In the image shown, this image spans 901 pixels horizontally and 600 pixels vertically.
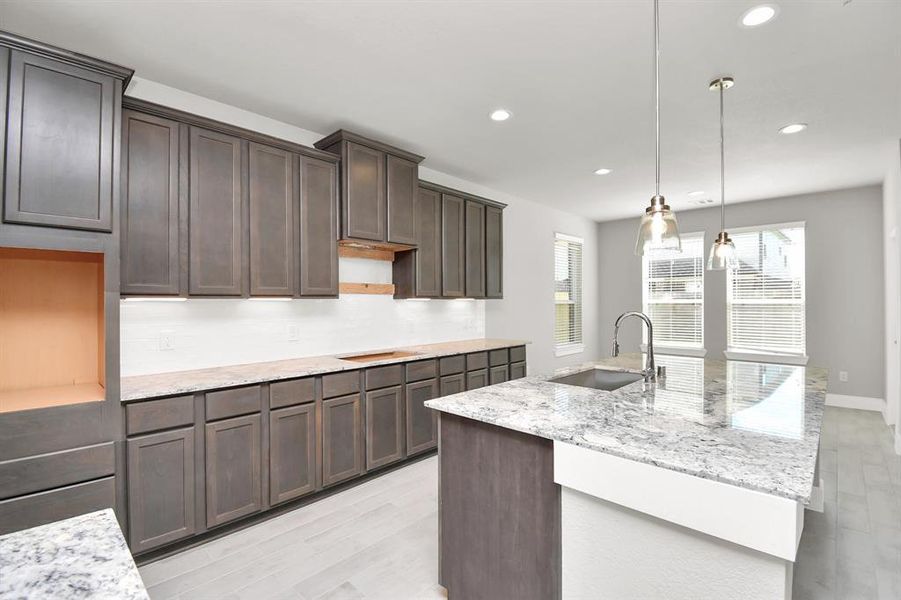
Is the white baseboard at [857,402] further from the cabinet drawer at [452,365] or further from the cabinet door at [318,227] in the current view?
the cabinet door at [318,227]

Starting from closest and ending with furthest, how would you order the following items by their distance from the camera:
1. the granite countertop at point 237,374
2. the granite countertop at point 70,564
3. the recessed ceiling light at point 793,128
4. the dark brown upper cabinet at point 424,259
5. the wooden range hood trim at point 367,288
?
the granite countertop at point 70,564 → the granite countertop at point 237,374 → the recessed ceiling light at point 793,128 → the wooden range hood trim at point 367,288 → the dark brown upper cabinet at point 424,259

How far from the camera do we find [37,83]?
6.52 ft

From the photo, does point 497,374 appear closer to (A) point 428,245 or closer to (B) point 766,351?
(A) point 428,245

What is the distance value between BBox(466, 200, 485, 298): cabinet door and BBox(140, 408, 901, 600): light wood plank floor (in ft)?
7.15

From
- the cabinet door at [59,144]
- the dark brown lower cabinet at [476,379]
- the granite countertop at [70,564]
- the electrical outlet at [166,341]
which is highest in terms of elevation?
the cabinet door at [59,144]

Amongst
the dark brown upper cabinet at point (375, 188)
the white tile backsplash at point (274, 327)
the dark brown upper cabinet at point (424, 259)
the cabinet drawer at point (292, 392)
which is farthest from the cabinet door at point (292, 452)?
the dark brown upper cabinet at point (424, 259)

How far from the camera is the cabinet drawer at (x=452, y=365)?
3.98 metres

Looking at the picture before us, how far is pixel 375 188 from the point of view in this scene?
11.9ft

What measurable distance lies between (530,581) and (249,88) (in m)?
3.25

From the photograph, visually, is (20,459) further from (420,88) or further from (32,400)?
(420,88)

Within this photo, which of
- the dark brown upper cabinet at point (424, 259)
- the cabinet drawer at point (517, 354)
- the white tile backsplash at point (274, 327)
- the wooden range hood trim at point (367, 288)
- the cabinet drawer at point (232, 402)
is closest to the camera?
the cabinet drawer at point (232, 402)

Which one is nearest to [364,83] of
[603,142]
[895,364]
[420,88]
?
[420,88]

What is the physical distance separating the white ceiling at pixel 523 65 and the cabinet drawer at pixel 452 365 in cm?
199

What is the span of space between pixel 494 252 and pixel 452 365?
163 centimetres
